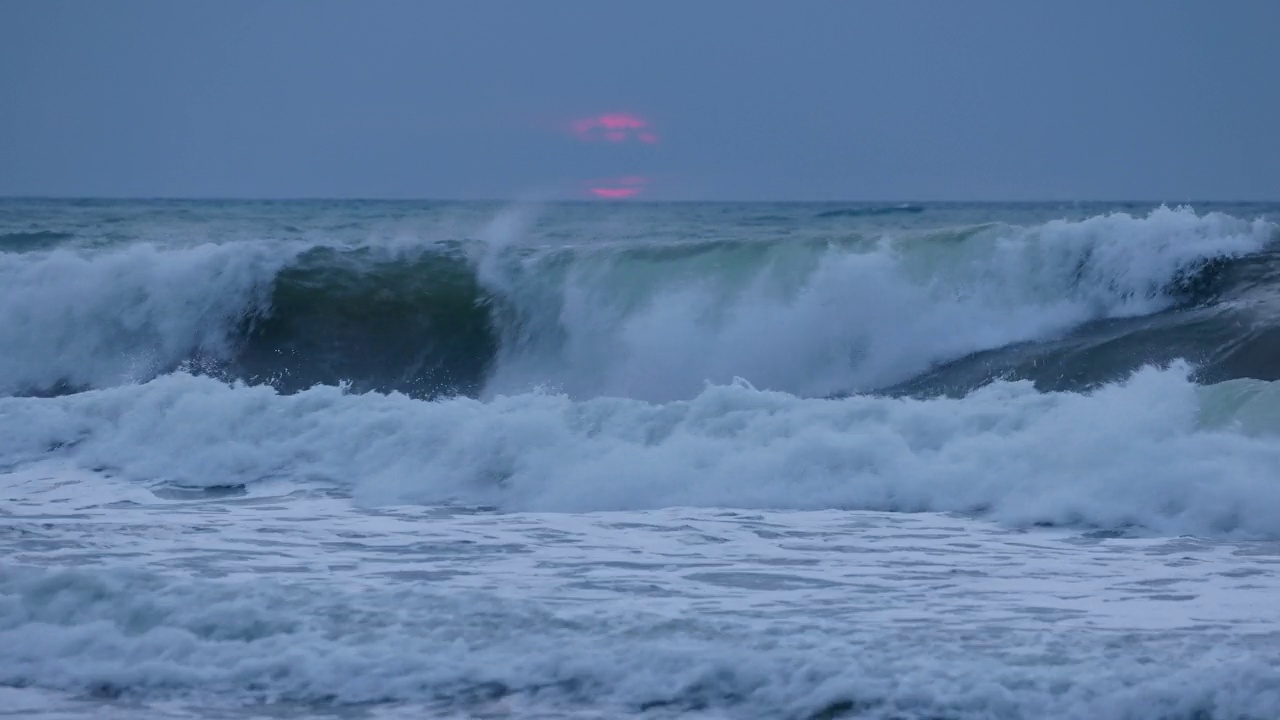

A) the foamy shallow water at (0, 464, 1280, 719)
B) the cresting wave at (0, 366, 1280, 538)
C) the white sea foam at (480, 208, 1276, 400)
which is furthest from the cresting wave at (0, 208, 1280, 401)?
the foamy shallow water at (0, 464, 1280, 719)

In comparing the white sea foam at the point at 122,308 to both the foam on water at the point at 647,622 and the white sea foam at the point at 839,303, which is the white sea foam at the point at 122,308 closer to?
the white sea foam at the point at 839,303

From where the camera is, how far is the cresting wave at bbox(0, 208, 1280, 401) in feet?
38.0

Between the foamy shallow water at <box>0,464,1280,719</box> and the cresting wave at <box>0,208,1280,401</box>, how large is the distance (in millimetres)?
4801

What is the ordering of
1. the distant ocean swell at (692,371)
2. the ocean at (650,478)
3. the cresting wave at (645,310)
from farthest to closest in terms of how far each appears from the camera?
the cresting wave at (645,310)
the distant ocean swell at (692,371)
the ocean at (650,478)

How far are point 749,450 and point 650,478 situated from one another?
0.67 meters

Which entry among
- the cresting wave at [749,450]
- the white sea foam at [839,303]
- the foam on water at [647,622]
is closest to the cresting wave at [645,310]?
the white sea foam at [839,303]

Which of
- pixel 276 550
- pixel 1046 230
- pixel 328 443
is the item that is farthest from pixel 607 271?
pixel 276 550

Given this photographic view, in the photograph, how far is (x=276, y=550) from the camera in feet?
20.6

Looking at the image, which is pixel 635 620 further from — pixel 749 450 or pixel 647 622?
pixel 749 450

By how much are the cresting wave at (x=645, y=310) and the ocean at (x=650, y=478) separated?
4cm

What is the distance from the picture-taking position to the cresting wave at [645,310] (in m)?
11.6

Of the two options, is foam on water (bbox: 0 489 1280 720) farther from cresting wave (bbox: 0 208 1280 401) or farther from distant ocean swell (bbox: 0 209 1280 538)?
cresting wave (bbox: 0 208 1280 401)

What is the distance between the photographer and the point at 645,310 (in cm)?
1265

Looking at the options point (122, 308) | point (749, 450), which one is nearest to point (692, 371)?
point (749, 450)
